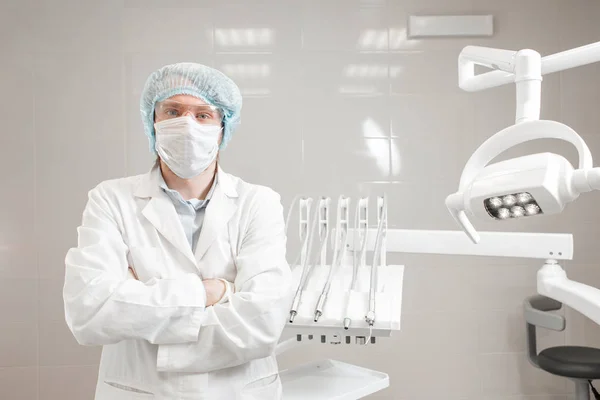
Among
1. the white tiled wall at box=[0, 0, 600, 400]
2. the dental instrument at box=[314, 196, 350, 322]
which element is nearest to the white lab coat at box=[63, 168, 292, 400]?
the dental instrument at box=[314, 196, 350, 322]

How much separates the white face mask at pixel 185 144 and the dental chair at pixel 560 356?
165cm

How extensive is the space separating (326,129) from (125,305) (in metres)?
1.70

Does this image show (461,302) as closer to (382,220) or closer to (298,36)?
(382,220)

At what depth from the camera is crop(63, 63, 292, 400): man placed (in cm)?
146

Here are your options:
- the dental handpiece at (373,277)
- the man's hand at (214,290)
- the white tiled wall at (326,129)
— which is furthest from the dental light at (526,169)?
the white tiled wall at (326,129)

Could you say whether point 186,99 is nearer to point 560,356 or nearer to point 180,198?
point 180,198

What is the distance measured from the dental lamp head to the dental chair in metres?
1.82

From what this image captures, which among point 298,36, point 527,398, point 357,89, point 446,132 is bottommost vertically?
point 527,398

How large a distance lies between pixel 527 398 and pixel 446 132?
1373 millimetres

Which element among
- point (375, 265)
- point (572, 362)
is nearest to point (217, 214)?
point (375, 265)

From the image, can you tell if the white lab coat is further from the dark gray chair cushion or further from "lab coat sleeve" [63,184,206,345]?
the dark gray chair cushion

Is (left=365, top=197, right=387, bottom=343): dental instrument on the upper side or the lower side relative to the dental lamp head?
lower

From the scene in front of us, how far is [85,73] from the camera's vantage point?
9.45 feet

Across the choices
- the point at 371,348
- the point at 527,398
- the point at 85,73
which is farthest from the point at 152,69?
the point at 527,398
